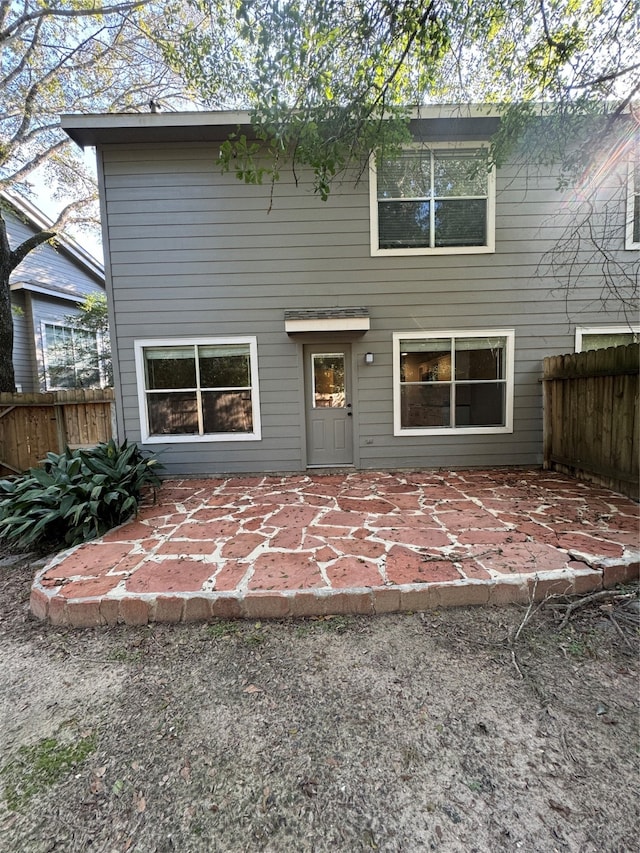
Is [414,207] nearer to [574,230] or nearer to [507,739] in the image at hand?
[574,230]

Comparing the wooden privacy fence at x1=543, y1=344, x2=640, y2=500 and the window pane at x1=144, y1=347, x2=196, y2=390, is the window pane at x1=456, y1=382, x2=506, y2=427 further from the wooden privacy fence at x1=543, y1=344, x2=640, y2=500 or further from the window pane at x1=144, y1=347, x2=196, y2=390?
the window pane at x1=144, y1=347, x2=196, y2=390

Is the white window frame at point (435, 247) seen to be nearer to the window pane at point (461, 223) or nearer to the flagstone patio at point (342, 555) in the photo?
the window pane at point (461, 223)

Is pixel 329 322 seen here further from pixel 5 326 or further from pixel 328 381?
pixel 5 326

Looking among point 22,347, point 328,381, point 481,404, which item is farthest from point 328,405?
point 22,347

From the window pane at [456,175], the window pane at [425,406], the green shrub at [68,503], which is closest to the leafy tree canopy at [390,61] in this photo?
the window pane at [456,175]

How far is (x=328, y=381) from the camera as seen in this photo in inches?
229

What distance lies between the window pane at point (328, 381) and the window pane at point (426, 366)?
0.97 m

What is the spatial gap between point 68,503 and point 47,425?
10.3ft

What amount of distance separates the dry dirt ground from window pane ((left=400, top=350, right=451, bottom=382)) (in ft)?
12.8

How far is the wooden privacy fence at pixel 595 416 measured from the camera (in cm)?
413

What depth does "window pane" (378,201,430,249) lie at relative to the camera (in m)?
5.54

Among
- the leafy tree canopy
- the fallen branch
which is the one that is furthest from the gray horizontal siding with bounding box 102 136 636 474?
the fallen branch

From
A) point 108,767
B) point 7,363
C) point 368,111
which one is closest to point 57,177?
point 7,363

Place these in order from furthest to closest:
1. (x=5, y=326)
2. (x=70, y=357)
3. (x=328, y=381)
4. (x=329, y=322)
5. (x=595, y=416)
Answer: (x=70, y=357)
(x=5, y=326)
(x=328, y=381)
(x=329, y=322)
(x=595, y=416)
